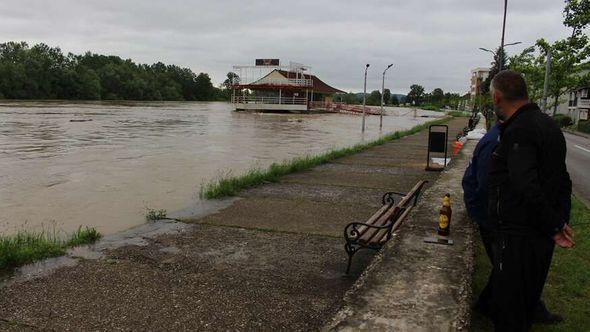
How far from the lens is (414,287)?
4039 mm

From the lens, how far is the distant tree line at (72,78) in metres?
85.2

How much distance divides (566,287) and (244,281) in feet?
10.2

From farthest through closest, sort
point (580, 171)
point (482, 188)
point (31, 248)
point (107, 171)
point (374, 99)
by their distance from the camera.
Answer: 1. point (374, 99)
2. point (580, 171)
3. point (107, 171)
4. point (31, 248)
5. point (482, 188)

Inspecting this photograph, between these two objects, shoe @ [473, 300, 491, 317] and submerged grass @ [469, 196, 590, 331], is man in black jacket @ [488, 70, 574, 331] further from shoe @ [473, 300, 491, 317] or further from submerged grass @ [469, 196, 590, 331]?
submerged grass @ [469, 196, 590, 331]

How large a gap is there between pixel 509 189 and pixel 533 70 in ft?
107

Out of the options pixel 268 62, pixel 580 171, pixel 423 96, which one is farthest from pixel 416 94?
pixel 580 171

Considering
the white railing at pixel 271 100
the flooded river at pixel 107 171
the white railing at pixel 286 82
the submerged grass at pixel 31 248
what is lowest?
the flooded river at pixel 107 171

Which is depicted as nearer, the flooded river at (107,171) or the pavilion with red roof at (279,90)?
the flooded river at (107,171)

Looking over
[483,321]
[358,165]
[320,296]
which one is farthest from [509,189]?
[358,165]

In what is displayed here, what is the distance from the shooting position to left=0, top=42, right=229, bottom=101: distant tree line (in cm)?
8525

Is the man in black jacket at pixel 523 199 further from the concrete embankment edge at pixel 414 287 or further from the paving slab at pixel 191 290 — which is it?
the paving slab at pixel 191 290

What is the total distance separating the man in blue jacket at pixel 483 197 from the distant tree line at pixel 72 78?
298 ft

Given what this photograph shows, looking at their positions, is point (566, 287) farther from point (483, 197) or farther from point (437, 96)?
point (437, 96)

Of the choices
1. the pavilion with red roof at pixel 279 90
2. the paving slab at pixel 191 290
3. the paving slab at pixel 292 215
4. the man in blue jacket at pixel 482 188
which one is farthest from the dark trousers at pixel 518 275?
the pavilion with red roof at pixel 279 90
